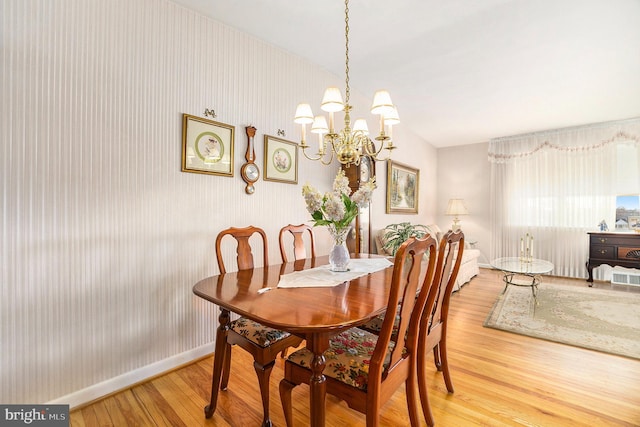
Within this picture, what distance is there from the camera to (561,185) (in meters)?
4.88

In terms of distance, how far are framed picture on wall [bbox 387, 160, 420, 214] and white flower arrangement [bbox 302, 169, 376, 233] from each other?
2670 millimetres

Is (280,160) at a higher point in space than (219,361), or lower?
higher

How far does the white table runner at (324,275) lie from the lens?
4.98 ft

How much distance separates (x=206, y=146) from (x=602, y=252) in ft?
18.1

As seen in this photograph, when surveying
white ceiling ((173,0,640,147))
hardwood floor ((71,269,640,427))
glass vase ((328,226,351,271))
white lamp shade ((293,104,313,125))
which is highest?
white ceiling ((173,0,640,147))

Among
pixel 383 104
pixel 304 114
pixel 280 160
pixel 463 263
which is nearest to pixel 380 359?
pixel 383 104

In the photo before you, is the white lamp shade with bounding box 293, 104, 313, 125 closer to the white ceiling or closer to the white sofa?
the white ceiling

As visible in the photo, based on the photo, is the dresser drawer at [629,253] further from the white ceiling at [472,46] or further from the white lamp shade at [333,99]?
the white lamp shade at [333,99]

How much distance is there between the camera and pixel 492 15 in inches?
83.6

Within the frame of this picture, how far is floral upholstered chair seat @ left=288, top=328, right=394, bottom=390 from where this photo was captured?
1.17 meters

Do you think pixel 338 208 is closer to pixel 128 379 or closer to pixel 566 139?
pixel 128 379

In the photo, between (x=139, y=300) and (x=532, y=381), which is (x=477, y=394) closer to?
(x=532, y=381)

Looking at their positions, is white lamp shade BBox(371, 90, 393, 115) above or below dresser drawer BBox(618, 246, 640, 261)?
above

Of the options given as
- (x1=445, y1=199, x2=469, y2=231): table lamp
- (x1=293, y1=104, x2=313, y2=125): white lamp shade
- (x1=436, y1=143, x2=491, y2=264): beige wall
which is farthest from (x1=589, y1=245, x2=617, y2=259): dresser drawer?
(x1=293, y1=104, x2=313, y2=125): white lamp shade
